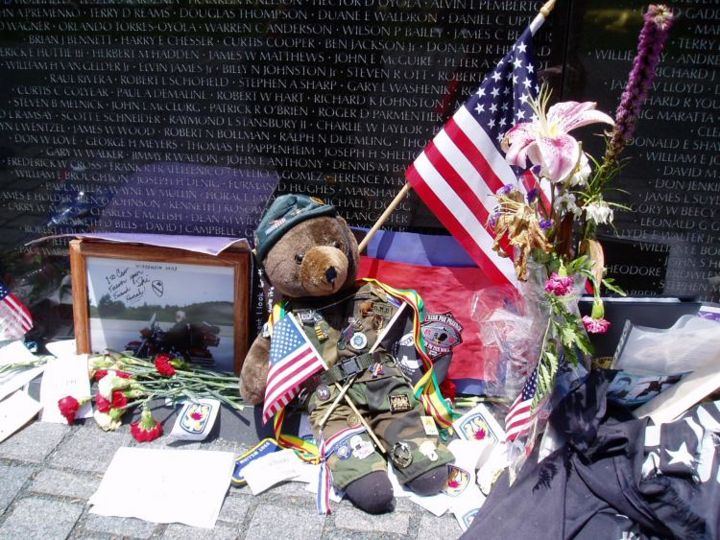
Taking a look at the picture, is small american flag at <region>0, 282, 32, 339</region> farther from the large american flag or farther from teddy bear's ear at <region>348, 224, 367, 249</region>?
the large american flag

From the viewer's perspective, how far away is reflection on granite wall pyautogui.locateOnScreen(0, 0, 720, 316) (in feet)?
11.7

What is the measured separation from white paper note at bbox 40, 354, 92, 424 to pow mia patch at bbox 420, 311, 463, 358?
6.37 ft

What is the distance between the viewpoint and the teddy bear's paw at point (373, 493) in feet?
9.79

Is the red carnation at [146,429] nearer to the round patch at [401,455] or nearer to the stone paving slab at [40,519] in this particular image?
the stone paving slab at [40,519]

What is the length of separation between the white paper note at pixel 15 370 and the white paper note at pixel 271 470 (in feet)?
5.20

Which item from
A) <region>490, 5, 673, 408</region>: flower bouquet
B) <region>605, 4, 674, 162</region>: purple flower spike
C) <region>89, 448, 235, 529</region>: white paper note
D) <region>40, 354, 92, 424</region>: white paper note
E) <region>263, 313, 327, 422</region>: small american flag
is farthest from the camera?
<region>40, 354, 92, 424</region>: white paper note

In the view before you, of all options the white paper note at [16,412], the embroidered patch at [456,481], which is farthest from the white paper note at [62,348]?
the embroidered patch at [456,481]

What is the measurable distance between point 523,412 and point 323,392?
3.24ft

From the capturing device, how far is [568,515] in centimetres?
278

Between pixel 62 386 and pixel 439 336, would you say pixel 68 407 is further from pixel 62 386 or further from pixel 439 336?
pixel 439 336

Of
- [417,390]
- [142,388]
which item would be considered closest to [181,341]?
[142,388]

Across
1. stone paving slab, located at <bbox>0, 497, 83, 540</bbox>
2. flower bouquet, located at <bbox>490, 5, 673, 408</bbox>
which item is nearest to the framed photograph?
stone paving slab, located at <bbox>0, 497, 83, 540</bbox>

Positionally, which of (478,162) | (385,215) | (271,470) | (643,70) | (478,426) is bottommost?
(271,470)

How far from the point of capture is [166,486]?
10.5 feet
